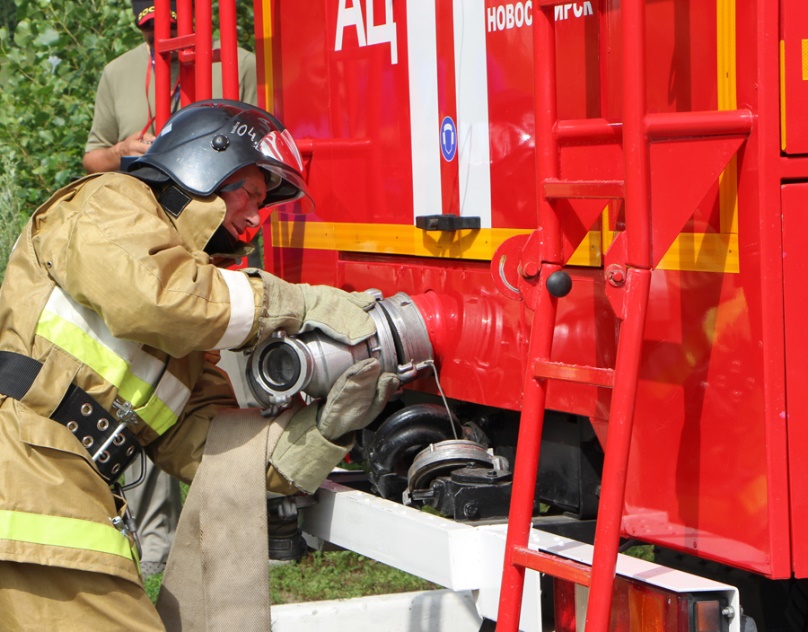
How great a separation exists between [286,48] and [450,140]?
33.9 inches

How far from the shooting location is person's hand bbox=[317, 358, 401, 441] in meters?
2.58

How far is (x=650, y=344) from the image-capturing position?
2203 mm

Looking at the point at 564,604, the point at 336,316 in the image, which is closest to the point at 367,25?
the point at 336,316

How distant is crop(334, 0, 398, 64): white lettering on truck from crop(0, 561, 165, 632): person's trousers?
143 cm

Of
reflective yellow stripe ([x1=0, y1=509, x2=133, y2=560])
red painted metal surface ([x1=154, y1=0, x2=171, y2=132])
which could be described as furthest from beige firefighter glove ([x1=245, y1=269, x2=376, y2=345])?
red painted metal surface ([x1=154, y1=0, x2=171, y2=132])

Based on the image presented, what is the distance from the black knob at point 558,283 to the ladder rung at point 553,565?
462 mm

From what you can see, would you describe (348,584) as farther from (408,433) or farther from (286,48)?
(286,48)

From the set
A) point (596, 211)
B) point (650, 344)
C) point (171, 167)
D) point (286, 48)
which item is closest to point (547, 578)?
point (650, 344)

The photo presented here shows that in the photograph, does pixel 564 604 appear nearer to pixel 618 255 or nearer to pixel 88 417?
pixel 618 255

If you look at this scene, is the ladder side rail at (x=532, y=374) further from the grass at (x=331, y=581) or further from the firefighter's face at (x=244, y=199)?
the grass at (x=331, y=581)

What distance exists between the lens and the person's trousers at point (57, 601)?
243cm

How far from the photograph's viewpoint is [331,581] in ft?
14.5

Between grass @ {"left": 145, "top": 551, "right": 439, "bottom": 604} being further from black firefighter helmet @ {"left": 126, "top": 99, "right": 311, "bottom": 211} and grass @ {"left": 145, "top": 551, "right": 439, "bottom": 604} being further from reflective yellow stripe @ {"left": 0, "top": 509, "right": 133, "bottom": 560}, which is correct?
black firefighter helmet @ {"left": 126, "top": 99, "right": 311, "bottom": 211}

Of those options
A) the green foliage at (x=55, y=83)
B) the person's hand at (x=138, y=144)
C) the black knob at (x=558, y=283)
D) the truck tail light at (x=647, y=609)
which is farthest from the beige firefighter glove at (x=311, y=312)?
the green foliage at (x=55, y=83)
